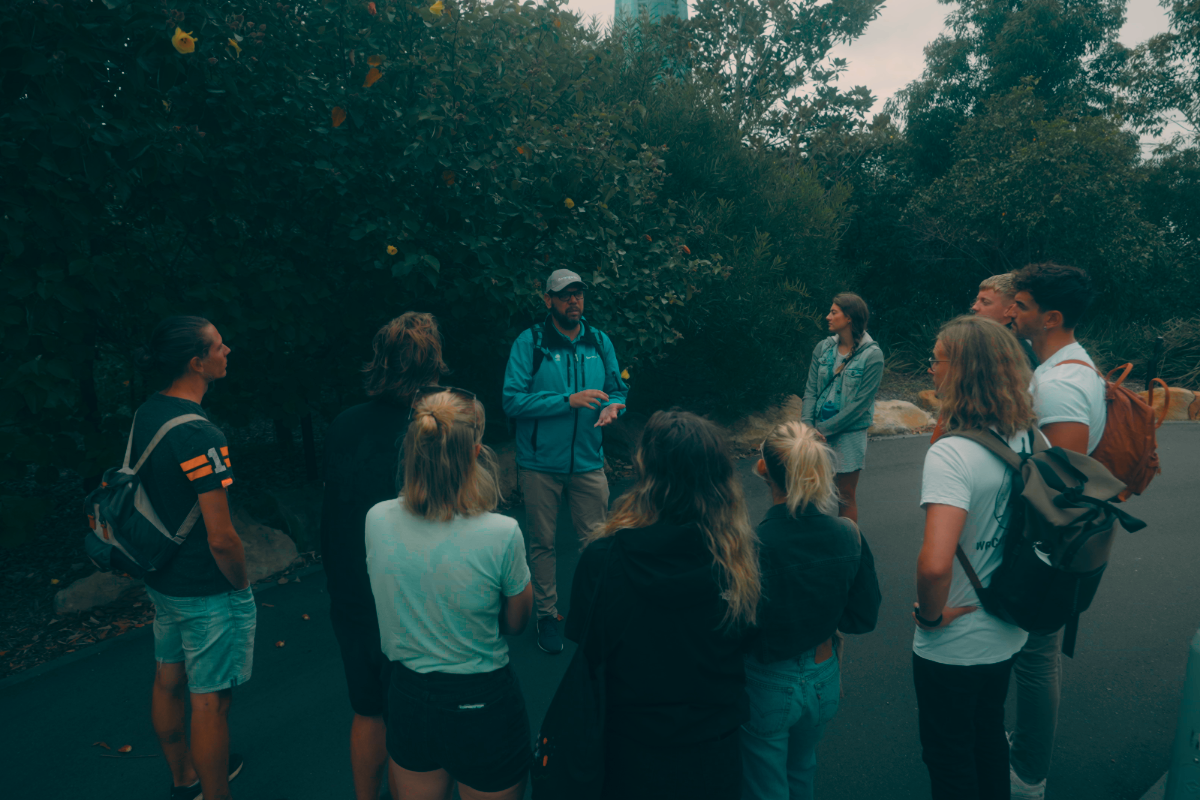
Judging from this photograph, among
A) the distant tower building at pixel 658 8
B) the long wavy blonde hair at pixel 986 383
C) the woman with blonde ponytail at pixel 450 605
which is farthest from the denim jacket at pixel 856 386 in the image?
the distant tower building at pixel 658 8

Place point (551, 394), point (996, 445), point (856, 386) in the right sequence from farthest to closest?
point (856, 386) < point (551, 394) < point (996, 445)

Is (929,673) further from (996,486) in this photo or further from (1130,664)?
(1130,664)

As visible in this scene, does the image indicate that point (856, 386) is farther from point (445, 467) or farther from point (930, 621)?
point (445, 467)

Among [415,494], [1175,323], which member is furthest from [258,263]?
[1175,323]

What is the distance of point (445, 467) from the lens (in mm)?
1934

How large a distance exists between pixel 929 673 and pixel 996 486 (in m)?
0.66

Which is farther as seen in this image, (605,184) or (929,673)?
(605,184)

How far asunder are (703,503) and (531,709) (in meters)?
2.19

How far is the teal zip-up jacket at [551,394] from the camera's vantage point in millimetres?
3992

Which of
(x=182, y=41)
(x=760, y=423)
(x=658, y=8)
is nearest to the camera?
(x=182, y=41)

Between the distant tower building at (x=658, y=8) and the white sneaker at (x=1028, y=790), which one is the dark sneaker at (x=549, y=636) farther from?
the distant tower building at (x=658, y=8)

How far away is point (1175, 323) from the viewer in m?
14.2

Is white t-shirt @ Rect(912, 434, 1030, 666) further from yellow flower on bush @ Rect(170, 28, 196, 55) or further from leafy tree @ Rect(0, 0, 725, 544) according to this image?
yellow flower on bush @ Rect(170, 28, 196, 55)

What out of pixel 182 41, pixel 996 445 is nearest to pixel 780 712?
pixel 996 445
